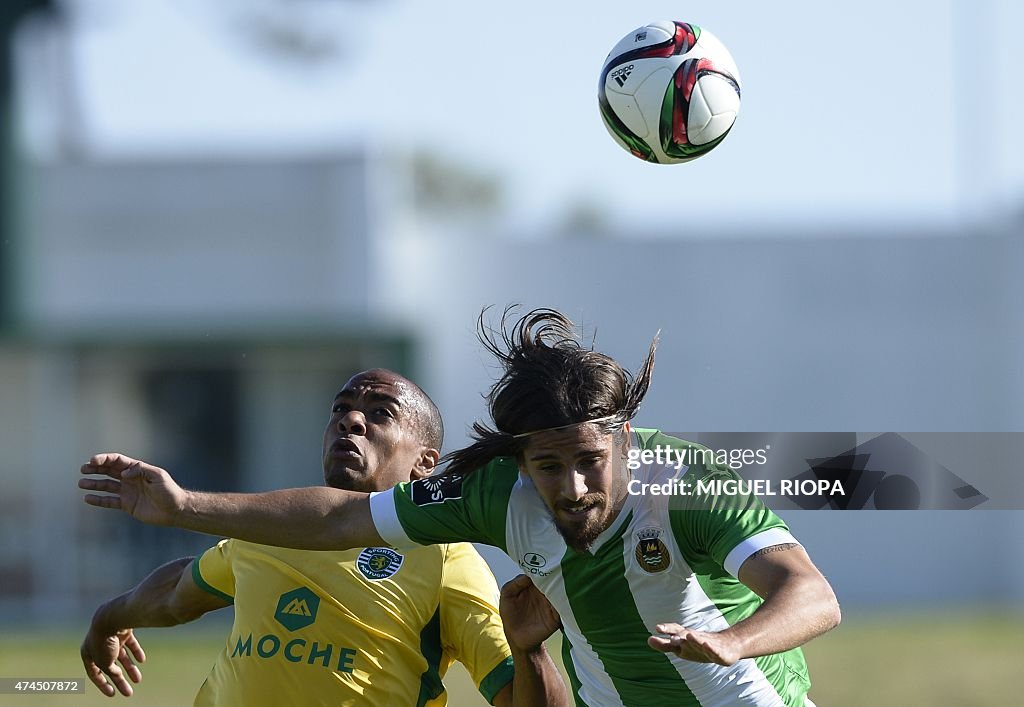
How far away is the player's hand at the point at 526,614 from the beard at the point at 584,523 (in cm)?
45

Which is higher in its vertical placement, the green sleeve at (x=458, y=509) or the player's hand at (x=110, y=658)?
the green sleeve at (x=458, y=509)

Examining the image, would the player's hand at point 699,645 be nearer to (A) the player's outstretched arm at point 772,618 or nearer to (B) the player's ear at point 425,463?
(A) the player's outstretched arm at point 772,618

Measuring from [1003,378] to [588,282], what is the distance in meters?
6.72

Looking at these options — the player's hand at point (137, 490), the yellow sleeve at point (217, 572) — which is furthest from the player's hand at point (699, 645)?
the yellow sleeve at point (217, 572)

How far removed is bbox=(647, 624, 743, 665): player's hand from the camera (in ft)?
13.6

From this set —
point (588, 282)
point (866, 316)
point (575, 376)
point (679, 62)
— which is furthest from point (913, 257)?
point (575, 376)

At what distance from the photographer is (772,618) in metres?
4.43

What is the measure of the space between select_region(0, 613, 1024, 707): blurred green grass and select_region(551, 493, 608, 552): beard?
8275 mm

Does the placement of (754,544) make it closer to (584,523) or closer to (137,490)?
(584,523)

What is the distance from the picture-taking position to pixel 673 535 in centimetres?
519

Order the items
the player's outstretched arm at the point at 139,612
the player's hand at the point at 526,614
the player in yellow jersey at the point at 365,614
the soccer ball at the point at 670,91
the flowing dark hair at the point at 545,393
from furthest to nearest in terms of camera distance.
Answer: the soccer ball at the point at 670,91 < the player's outstretched arm at the point at 139,612 < the player in yellow jersey at the point at 365,614 < the player's hand at the point at 526,614 < the flowing dark hair at the point at 545,393

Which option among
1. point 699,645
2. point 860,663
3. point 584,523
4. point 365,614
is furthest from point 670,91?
point 860,663

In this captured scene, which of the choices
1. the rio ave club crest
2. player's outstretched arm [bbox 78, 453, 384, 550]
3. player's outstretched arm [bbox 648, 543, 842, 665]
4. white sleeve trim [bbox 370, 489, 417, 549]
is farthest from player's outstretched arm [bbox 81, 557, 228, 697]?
player's outstretched arm [bbox 648, 543, 842, 665]

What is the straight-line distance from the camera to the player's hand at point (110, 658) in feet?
21.5
